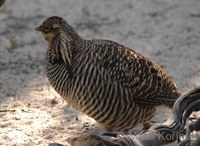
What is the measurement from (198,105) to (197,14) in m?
4.82

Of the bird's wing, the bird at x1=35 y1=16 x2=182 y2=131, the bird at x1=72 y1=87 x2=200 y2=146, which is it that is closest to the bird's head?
the bird at x1=35 y1=16 x2=182 y2=131

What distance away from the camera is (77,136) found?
5305mm

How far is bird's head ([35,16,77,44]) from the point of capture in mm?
5164

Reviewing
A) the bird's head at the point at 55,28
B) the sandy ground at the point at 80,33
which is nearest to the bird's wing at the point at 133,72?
the bird's head at the point at 55,28

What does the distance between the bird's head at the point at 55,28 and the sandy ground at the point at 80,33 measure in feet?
3.18

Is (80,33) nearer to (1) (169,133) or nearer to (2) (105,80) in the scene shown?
(2) (105,80)

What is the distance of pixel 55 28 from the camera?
519cm

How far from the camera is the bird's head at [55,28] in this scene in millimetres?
5164

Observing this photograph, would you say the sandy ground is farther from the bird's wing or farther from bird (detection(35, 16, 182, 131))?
the bird's wing

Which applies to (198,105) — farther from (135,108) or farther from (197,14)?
(197,14)

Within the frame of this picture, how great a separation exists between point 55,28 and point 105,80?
73 cm

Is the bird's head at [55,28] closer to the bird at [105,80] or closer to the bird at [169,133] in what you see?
the bird at [105,80]

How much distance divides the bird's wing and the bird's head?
1.08 ft

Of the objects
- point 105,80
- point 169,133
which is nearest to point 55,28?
point 105,80
